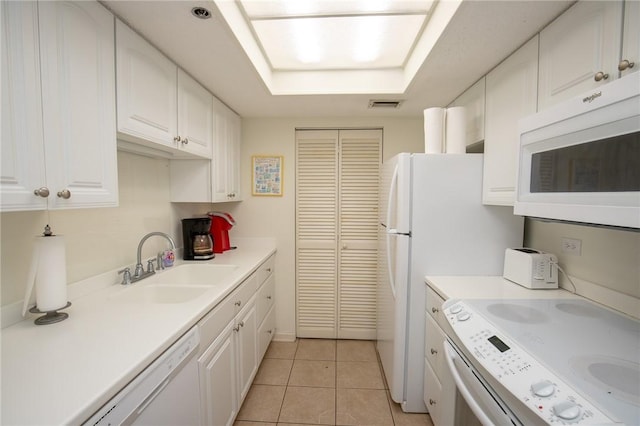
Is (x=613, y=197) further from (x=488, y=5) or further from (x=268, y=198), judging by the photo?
(x=268, y=198)

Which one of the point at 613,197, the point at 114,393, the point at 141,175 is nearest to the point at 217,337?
the point at 114,393

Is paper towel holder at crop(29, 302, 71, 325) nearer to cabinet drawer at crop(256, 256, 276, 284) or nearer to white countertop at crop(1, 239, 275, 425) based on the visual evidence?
white countertop at crop(1, 239, 275, 425)

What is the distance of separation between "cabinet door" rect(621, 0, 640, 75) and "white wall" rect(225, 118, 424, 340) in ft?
5.67

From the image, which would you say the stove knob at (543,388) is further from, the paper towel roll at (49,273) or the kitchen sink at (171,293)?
the paper towel roll at (49,273)

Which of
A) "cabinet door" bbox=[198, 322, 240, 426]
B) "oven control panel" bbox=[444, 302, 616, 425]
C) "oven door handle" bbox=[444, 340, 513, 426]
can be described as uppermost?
"oven control panel" bbox=[444, 302, 616, 425]

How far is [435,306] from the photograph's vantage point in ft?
5.16

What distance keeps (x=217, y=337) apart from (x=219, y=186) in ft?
3.95

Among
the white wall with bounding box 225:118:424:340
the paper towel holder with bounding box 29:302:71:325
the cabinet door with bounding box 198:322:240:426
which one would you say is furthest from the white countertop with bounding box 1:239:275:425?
the white wall with bounding box 225:118:424:340

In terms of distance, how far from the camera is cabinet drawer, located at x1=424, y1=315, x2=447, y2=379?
58.1 inches

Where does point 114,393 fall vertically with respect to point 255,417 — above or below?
above

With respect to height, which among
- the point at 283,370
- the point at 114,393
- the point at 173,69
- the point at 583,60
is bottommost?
the point at 283,370

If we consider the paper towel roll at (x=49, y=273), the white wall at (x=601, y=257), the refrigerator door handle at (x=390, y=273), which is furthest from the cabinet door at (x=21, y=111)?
the white wall at (x=601, y=257)

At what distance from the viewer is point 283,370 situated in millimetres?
2246

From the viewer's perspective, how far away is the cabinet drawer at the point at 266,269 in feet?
7.03
